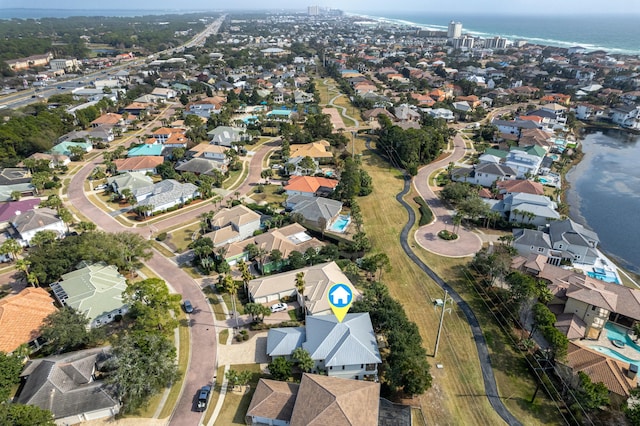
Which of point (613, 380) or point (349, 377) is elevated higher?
point (613, 380)

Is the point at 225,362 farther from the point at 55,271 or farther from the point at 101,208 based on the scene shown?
the point at 101,208

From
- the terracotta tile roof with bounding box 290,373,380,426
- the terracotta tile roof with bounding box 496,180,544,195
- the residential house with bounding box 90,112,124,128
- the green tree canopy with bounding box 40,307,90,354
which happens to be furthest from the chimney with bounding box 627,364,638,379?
the residential house with bounding box 90,112,124,128

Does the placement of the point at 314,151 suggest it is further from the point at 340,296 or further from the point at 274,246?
the point at 340,296

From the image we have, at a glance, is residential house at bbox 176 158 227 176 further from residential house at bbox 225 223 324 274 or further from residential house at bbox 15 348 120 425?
residential house at bbox 15 348 120 425

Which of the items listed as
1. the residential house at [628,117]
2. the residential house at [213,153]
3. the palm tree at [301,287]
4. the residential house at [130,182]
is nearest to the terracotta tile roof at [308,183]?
the residential house at [213,153]

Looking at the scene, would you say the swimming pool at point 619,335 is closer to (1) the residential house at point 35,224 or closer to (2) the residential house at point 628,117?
(1) the residential house at point 35,224

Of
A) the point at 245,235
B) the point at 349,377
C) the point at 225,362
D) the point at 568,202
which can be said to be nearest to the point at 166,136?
the point at 245,235

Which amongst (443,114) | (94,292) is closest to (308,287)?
(94,292)
